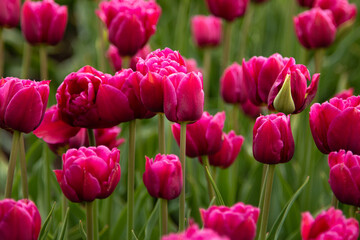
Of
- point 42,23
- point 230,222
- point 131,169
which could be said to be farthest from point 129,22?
point 230,222

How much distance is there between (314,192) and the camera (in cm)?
156

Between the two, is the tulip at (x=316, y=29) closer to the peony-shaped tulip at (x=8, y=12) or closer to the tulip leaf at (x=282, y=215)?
the tulip leaf at (x=282, y=215)

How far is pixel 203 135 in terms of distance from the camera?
103 cm

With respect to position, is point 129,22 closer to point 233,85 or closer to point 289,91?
point 233,85

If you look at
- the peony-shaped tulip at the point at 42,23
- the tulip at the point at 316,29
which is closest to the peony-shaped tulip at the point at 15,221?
the peony-shaped tulip at the point at 42,23

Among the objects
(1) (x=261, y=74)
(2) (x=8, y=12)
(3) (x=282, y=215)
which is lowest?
(3) (x=282, y=215)

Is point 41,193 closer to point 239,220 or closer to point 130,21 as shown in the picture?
point 130,21

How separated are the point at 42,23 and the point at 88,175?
2.00 feet

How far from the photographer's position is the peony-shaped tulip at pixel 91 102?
873 millimetres

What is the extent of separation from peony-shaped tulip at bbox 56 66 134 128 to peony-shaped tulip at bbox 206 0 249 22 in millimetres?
718

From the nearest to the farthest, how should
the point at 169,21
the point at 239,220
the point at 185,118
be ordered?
the point at 239,220 → the point at 185,118 → the point at 169,21

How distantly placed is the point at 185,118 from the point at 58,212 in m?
0.59

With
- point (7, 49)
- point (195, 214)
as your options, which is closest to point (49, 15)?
point (195, 214)

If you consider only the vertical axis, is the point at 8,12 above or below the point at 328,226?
above
